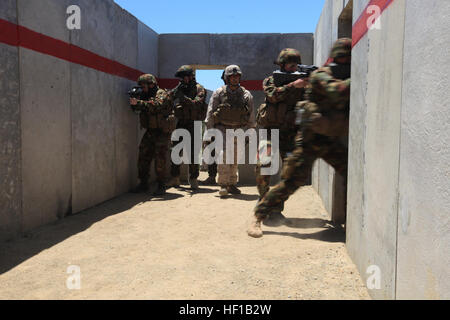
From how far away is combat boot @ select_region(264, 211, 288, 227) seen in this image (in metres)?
4.02

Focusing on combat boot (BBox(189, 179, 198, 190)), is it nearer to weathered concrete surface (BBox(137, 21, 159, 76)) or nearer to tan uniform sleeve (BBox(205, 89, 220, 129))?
tan uniform sleeve (BBox(205, 89, 220, 129))

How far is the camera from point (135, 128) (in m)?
6.22

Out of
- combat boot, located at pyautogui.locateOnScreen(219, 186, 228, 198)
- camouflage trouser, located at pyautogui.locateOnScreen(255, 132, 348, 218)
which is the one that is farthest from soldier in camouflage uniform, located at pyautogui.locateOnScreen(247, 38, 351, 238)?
combat boot, located at pyautogui.locateOnScreen(219, 186, 228, 198)

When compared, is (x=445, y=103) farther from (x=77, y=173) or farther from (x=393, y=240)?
(x=77, y=173)

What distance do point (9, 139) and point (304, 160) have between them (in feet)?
8.28

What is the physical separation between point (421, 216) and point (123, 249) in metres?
2.43

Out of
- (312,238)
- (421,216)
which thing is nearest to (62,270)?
(312,238)

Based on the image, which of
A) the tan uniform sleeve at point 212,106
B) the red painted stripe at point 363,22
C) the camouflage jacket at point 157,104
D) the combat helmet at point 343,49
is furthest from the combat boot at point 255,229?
the camouflage jacket at point 157,104

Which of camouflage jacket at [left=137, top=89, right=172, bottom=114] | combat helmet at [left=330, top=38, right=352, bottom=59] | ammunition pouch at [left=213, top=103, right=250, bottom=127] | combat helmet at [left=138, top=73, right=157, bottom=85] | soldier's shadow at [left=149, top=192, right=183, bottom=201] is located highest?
combat helmet at [left=138, top=73, right=157, bottom=85]

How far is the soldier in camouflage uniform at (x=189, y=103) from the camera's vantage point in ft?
20.4

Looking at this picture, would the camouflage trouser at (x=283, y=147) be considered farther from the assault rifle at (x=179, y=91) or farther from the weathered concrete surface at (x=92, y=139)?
the assault rifle at (x=179, y=91)

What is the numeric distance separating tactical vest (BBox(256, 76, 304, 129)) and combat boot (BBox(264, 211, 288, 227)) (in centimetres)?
96

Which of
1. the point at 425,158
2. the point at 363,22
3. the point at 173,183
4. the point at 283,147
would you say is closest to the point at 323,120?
the point at 363,22

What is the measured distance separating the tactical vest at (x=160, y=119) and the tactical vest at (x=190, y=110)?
0.38 meters
